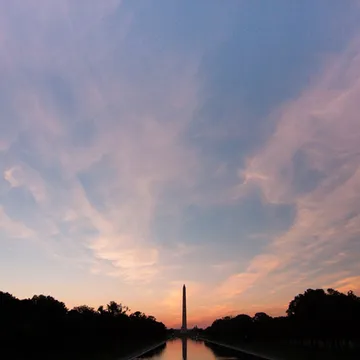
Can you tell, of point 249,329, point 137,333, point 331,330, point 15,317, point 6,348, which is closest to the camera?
point 6,348

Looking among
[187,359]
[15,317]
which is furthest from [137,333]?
[187,359]

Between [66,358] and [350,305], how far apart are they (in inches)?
1841

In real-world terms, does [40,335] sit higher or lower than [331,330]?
lower

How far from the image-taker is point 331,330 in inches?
2889

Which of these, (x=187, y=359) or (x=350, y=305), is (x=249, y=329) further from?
(x=187, y=359)

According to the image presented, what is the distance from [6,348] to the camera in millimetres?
46406

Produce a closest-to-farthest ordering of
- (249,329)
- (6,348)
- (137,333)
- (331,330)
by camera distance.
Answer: (6,348) < (331,330) < (137,333) < (249,329)

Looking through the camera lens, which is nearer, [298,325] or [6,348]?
[6,348]

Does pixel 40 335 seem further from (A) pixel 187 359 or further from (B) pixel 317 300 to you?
(B) pixel 317 300

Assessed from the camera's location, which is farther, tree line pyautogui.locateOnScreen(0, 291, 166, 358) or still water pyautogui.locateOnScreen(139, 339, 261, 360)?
still water pyautogui.locateOnScreen(139, 339, 261, 360)

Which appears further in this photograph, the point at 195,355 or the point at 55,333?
the point at 195,355

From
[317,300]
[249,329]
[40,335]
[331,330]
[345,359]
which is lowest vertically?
[345,359]

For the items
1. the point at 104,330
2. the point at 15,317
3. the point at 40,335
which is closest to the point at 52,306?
the point at 104,330

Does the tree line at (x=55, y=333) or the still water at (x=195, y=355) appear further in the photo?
the still water at (x=195, y=355)
